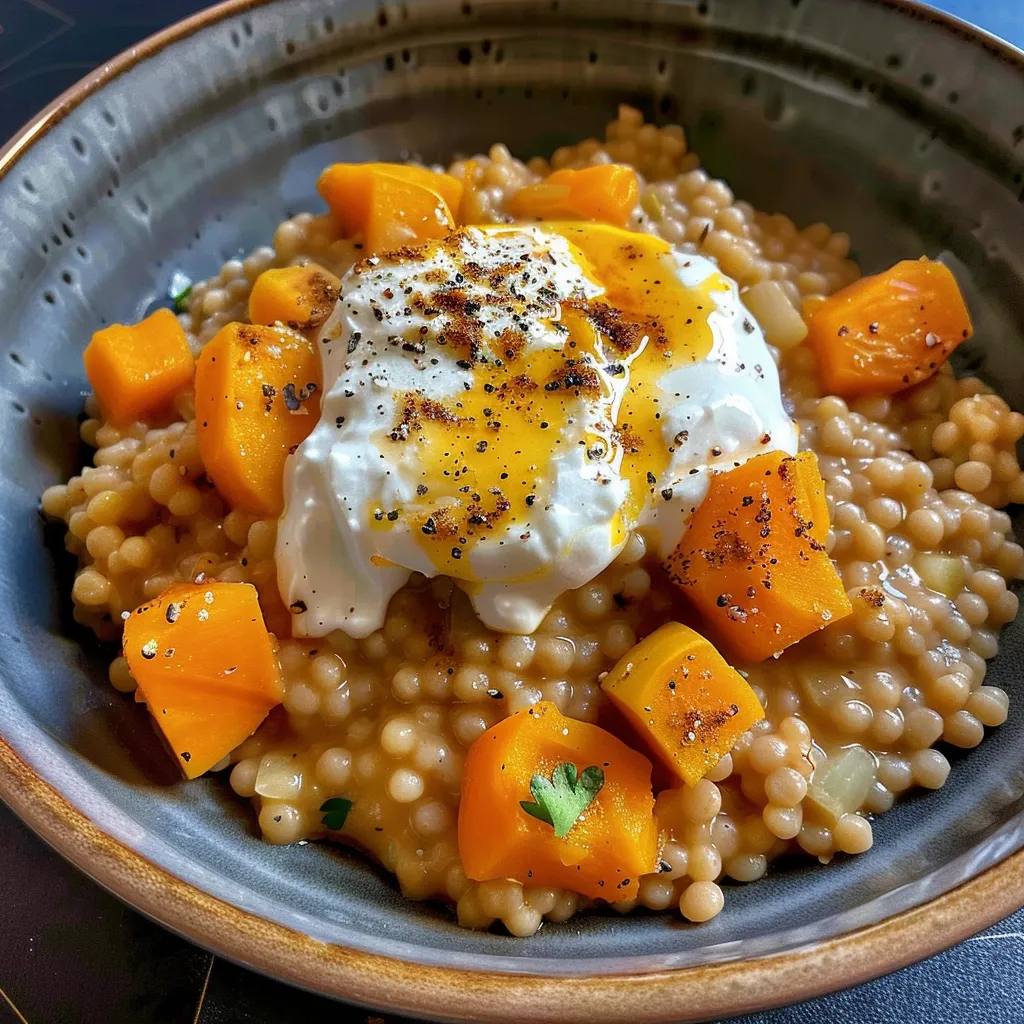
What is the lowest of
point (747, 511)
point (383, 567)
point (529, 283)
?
point (383, 567)

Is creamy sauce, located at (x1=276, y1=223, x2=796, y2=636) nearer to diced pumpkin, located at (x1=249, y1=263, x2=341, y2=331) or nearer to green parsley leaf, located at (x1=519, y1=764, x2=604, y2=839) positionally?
diced pumpkin, located at (x1=249, y1=263, x2=341, y2=331)

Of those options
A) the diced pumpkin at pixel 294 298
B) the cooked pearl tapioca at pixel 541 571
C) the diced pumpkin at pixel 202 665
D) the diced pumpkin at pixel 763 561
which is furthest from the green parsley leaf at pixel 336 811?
the diced pumpkin at pixel 294 298

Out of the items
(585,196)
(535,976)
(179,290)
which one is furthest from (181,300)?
(535,976)

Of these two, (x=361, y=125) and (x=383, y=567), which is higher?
(x=361, y=125)

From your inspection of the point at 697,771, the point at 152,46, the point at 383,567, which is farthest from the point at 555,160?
the point at 697,771

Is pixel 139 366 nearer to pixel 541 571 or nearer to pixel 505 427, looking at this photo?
pixel 505 427

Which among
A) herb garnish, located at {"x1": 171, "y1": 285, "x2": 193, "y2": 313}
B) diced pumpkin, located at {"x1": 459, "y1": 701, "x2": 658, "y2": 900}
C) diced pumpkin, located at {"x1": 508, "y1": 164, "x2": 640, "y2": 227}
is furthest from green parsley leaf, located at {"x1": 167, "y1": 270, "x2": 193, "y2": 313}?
diced pumpkin, located at {"x1": 459, "y1": 701, "x2": 658, "y2": 900}

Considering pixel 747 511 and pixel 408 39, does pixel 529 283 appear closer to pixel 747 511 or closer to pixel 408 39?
pixel 747 511
